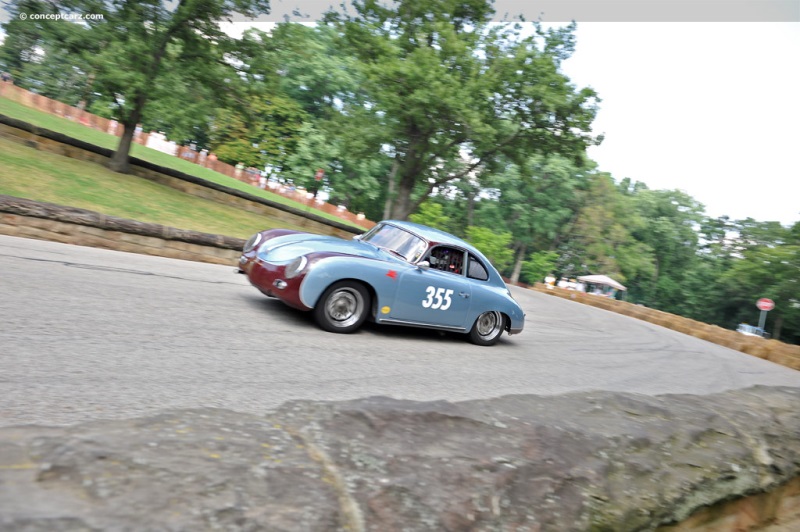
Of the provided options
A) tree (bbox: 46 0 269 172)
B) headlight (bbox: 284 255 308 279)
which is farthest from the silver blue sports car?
tree (bbox: 46 0 269 172)

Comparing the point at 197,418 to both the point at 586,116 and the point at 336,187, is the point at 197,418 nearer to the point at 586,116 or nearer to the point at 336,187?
the point at 586,116

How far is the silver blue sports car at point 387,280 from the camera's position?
22.7 ft

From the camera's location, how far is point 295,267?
22.5 feet

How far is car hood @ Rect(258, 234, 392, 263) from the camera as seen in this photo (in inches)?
284

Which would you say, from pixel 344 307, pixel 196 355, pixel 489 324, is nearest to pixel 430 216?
pixel 489 324

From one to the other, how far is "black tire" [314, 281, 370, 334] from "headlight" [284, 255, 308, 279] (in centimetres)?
42

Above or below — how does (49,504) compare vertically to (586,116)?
below

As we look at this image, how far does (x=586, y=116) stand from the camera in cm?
2591

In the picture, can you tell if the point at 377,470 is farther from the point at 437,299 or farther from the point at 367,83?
the point at 367,83

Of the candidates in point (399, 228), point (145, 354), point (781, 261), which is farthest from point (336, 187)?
point (145, 354)

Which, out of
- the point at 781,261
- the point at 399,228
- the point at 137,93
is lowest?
the point at 399,228

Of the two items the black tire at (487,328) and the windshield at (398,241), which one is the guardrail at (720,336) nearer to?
the black tire at (487,328)

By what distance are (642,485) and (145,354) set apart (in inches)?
144

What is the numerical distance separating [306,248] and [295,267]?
A: 21.5 inches
